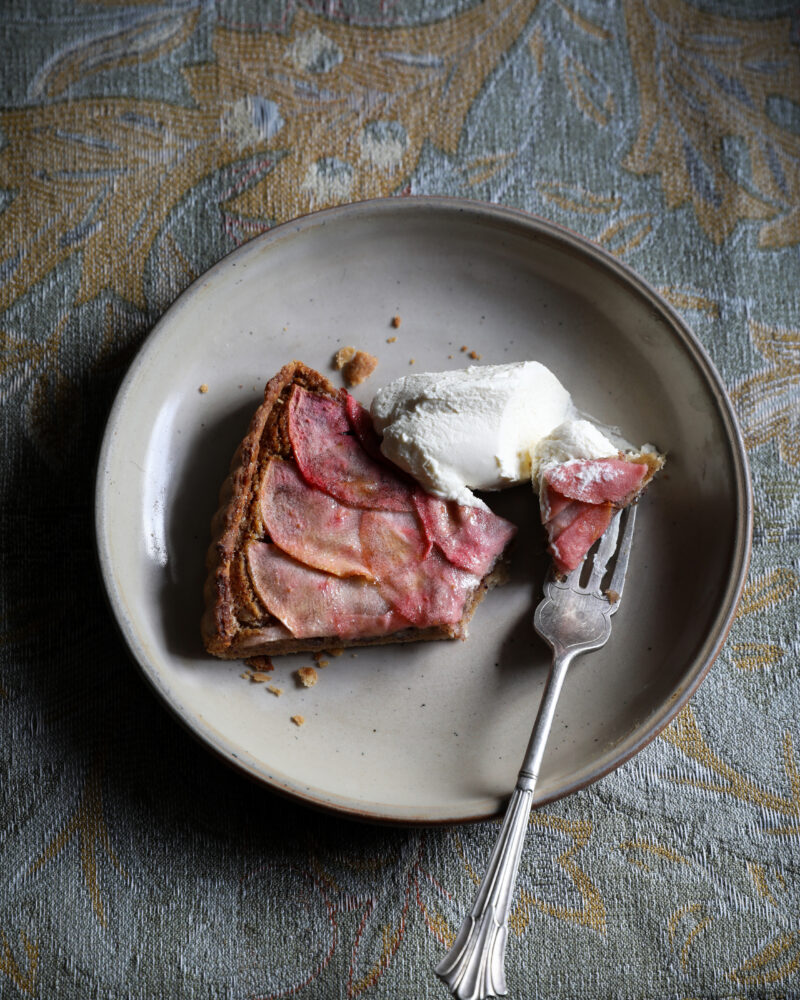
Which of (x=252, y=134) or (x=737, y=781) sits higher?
(x=252, y=134)

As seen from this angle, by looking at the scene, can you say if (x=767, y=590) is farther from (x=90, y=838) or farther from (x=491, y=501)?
(x=90, y=838)

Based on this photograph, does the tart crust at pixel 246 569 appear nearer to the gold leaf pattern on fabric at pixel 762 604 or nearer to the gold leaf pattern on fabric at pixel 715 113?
the gold leaf pattern on fabric at pixel 762 604

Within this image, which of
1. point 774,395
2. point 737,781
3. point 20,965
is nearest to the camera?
point 20,965

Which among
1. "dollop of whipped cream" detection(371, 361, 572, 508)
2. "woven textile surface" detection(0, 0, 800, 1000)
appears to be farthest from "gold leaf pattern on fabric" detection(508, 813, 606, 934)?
"dollop of whipped cream" detection(371, 361, 572, 508)

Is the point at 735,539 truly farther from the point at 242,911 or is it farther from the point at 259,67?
the point at 259,67

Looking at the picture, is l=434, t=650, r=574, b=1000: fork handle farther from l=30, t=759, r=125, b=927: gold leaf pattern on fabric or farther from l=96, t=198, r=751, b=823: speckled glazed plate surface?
l=30, t=759, r=125, b=927: gold leaf pattern on fabric

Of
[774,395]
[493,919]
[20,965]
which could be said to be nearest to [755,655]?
[774,395]

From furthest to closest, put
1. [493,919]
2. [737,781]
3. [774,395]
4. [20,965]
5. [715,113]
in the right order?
[715,113], [774,395], [737,781], [20,965], [493,919]
